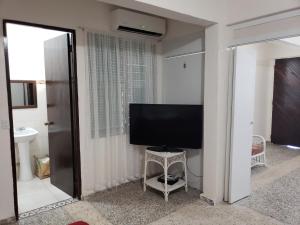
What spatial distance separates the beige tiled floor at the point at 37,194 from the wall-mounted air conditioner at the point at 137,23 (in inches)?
91.7

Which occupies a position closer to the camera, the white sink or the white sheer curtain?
the white sheer curtain

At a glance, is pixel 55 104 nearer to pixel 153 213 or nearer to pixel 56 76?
pixel 56 76

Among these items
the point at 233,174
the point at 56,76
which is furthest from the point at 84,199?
the point at 233,174

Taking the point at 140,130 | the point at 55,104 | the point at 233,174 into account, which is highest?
the point at 55,104

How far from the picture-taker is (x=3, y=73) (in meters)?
2.41

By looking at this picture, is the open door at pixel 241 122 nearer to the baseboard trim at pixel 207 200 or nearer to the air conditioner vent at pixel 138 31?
the baseboard trim at pixel 207 200

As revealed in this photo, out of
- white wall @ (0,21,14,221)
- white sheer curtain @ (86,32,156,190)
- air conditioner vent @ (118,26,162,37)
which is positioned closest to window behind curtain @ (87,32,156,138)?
white sheer curtain @ (86,32,156,190)

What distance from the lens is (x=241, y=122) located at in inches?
114

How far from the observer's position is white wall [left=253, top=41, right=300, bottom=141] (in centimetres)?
569

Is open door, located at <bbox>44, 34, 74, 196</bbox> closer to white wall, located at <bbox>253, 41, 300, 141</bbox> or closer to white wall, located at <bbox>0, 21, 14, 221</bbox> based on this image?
white wall, located at <bbox>0, 21, 14, 221</bbox>

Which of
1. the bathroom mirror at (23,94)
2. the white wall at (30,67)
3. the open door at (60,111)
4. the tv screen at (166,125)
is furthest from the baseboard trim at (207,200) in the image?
the bathroom mirror at (23,94)

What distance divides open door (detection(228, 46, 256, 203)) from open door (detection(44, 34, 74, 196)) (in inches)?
78.3

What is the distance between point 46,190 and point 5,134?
4.18 feet

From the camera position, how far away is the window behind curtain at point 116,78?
305cm
